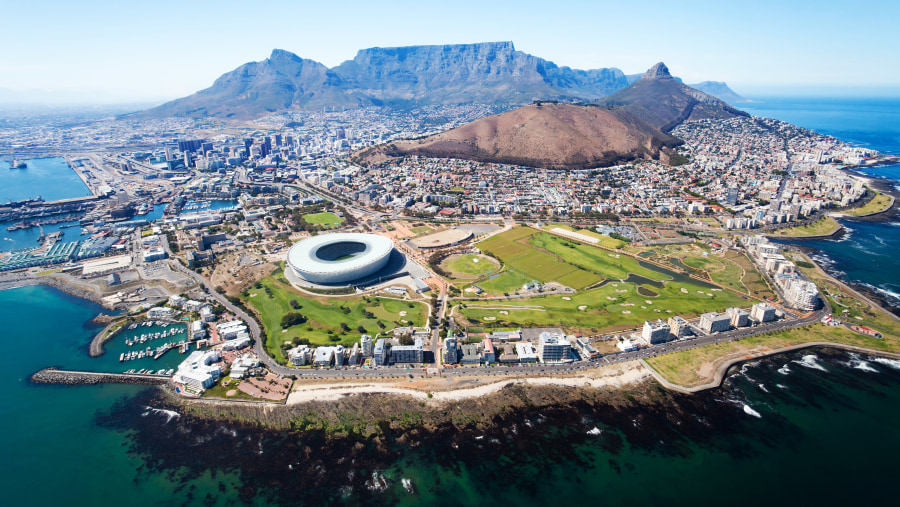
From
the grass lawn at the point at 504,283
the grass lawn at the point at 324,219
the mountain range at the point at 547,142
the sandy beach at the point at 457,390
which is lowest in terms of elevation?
the sandy beach at the point at 457,390

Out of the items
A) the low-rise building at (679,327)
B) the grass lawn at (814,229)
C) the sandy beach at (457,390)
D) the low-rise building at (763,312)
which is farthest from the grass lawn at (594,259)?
the grass lawn at (814,229)

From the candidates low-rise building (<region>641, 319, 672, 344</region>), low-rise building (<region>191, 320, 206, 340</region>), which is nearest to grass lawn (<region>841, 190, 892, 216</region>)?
low-rise building (<region>641, 319, 672, 344</region>)

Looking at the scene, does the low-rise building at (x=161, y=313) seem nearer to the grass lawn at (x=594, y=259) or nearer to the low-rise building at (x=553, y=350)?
the low-rise building at (x=553, y=350)

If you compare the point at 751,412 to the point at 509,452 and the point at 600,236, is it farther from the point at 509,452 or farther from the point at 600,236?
the point at 600,236

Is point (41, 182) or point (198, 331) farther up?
point (41, 182)

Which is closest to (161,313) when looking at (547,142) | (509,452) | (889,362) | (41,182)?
(509,452)

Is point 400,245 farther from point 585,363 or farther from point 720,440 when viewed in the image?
point 720,440

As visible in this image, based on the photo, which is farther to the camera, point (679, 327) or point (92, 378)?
point (679, 327)
